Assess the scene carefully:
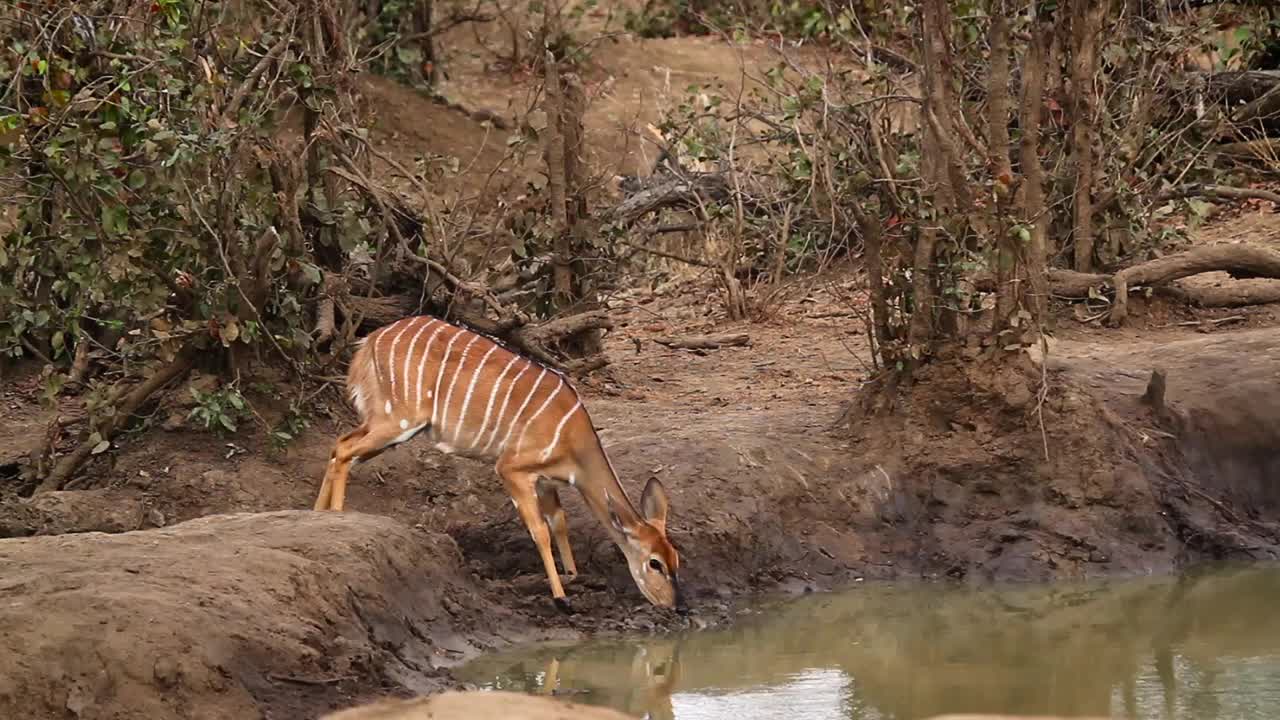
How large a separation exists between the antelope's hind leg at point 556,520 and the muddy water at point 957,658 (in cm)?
53

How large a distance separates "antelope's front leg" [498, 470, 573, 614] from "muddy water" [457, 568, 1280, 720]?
11.6 inches

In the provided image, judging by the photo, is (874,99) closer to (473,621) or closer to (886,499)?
(886,499)

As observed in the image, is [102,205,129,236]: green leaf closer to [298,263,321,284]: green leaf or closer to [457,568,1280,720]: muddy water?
[298,263,321,284]: green leaf

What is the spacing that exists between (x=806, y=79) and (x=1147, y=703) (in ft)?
15.5

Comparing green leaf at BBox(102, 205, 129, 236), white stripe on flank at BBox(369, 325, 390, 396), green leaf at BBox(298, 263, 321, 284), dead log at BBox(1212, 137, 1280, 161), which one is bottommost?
white stripe on flank at BBox(369, 325, 390, 396)

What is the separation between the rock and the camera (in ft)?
16.0

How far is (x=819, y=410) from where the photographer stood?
857 centimetres

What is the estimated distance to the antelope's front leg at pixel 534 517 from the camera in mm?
7035

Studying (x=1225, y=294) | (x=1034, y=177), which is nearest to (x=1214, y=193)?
(x=1225, y=294)

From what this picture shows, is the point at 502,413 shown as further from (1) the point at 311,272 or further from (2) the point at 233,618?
(2) the point at 233,618

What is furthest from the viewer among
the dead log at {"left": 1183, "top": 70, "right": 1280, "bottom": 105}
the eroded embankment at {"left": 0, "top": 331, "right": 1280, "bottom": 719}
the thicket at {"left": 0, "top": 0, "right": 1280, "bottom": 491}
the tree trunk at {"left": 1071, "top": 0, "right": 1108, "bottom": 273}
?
the dead log at {"left": 1183, "top": 70, "right": 1280, "bottom": 105}

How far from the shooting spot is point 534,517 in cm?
719

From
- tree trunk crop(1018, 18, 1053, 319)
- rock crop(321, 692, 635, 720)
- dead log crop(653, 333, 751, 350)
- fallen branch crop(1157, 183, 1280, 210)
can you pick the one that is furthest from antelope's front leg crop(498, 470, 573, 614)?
fallen branch crop(1157, 183, 1280, 210)

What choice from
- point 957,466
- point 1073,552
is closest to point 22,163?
point 957,466
